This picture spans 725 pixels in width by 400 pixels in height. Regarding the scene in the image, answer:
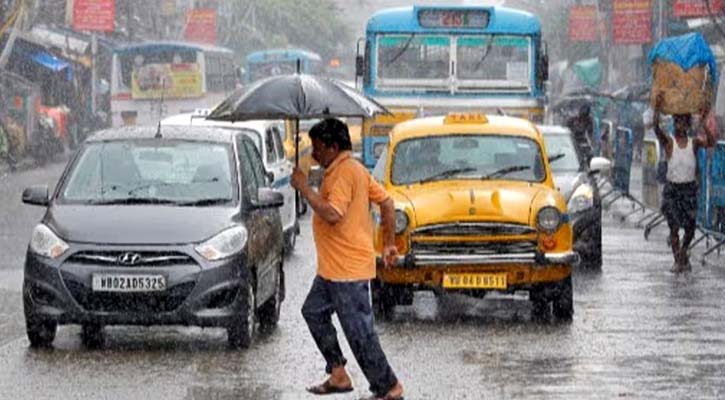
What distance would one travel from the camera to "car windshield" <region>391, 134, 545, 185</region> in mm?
17312

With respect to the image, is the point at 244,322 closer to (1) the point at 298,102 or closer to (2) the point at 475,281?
(1) the point at 298,102

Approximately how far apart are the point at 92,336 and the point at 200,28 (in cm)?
6647

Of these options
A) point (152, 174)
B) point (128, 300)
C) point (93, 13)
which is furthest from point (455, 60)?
point (93, 13)

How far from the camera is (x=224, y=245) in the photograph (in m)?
14.1

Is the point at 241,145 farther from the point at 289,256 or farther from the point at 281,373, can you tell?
the point at 289,256

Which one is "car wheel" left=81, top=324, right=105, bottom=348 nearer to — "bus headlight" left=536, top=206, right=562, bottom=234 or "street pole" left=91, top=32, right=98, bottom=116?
"bus headlight" left=536, top=206, right=562, bottom=234

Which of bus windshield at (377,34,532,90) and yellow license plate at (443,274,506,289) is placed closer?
yellow license plate at (443,274,506,289)

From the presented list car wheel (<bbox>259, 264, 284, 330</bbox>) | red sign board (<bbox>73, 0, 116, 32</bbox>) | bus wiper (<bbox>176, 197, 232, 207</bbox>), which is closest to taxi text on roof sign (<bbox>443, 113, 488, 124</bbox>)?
car wheel (<bbox>259, 264, 284, 330</bbox>)

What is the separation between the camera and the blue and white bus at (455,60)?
27.5 meters

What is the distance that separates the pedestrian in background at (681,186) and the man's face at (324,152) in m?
10.4

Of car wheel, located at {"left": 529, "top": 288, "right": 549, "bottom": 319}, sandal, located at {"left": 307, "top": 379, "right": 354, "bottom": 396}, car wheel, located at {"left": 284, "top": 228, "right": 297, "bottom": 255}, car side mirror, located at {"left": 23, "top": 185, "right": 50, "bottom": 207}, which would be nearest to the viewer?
sandal, located at {"left": 307, "top": 379, "right": 354, "bottom": 396}

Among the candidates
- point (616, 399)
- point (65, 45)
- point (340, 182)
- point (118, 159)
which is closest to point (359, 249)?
point (340, 182)

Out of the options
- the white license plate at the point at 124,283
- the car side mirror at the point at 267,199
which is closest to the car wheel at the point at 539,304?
the car side mirror at the point at 267,199

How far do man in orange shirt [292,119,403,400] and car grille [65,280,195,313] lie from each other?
2.54 metres
